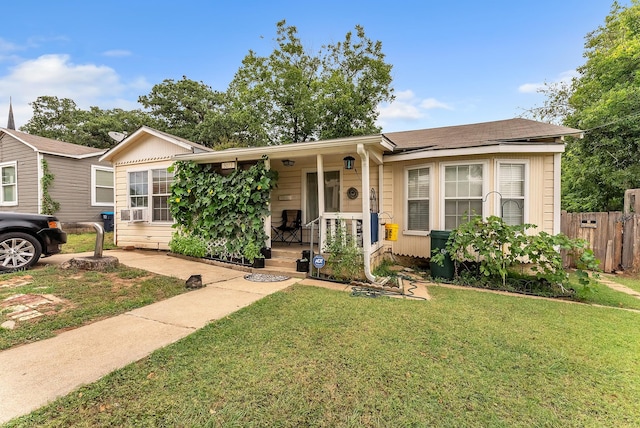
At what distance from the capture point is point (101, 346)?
263 centimetres

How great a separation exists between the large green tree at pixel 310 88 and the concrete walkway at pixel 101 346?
41.8 ft

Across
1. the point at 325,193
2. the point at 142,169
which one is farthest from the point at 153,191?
the point at 325,193

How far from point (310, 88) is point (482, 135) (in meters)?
12.5

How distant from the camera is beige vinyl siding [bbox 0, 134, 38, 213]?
10391 millimetres

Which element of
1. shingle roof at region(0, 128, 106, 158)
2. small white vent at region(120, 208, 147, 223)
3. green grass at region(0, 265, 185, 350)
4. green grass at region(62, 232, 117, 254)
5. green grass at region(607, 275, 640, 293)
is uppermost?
shingle roof at region(0, 128, 106, 158)

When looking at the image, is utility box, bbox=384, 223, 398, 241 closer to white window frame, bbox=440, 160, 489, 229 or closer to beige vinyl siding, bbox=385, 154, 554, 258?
beige vinyl siding, bbox=385, 154, 554, 258

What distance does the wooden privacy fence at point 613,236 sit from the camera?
20.0ft

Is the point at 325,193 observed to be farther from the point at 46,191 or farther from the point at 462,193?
the point at 46,191

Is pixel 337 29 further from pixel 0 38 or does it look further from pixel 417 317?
pixel 417 317

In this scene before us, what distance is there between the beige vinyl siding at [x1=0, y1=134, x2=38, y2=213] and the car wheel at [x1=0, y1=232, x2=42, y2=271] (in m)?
7.06

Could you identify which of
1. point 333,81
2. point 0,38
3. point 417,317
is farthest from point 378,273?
point 0,38

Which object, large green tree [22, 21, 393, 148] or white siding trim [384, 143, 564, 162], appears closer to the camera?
A: white siding trim [384, 143, 564, 162]

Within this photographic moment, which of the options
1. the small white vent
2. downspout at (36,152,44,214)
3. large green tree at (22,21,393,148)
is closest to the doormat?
the small white vent

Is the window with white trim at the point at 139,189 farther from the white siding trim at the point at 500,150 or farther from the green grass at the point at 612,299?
the green grass at the point at 612,299
